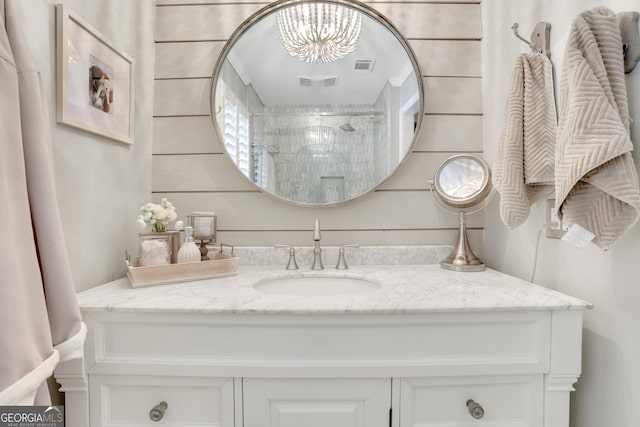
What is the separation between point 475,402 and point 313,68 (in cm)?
122

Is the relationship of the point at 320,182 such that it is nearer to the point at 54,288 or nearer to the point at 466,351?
the point at 466,351

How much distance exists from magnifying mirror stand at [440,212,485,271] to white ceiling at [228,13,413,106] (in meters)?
0.60

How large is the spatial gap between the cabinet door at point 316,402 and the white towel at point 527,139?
61 centimetres

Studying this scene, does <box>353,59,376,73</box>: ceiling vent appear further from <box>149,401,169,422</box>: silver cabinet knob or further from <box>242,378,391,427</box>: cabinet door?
<box>149,401,169,422</box>: silver cabinet knob

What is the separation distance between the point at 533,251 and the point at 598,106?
21.3 inches

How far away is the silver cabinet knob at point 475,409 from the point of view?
838 millimetres

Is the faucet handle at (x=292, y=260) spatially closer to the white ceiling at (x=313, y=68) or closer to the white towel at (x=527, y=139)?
the white ceiling at (x=313, y=68)

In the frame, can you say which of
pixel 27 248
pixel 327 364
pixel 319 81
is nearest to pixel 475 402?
pixel 327 364

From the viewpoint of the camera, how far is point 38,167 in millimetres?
652

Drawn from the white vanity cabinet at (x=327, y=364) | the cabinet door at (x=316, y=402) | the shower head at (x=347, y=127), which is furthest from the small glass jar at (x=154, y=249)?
the shower head at (x=347, y=127)

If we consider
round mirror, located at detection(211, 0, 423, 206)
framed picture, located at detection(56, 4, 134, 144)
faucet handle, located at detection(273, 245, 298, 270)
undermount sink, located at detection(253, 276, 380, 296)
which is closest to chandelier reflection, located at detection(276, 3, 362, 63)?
round mirror, located at detection(211, 0, 423, 206)

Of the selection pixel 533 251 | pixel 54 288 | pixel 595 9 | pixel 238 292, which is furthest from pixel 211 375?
pixel 595 9

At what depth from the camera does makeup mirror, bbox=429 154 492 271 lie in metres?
1.26

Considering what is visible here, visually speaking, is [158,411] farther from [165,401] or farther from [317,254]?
[317,254]
